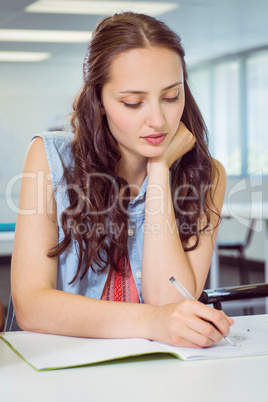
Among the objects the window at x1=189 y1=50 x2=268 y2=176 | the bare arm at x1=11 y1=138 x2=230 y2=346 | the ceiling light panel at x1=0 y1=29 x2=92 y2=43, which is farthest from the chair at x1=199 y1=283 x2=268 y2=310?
the window at x1=189 y1=50 x2=268 y2=176

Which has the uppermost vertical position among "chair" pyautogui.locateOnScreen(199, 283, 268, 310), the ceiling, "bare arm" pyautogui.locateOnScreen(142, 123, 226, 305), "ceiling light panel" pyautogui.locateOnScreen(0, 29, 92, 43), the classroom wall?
the ceiling

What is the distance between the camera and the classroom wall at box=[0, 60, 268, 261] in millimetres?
5371

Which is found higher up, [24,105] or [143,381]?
[24,105]

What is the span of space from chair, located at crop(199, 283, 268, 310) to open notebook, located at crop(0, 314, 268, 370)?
23 centimetres

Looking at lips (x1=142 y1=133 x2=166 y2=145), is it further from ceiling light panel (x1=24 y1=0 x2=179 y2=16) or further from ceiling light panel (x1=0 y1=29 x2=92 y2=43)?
ceiling light panel (x1=0 y1=29 x2=92 y2=43)

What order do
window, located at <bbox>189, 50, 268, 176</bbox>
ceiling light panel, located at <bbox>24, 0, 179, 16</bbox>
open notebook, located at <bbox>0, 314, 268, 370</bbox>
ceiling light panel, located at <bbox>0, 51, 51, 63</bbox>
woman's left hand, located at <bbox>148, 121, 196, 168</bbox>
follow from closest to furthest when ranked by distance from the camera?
open notebook, located at <bbox>0, 314, 268, 370</bbox> → woman's left hand, located at <bbox>148, 121, 196, 168</bbox> → ceiling light panel, located at <bbox>24, 0, 179, 16</bbox> → ceiling light panel, located at <bbox>0, 51, 51, 63</bbox> → window, located at <bbox>189, 50, 268, 176</bbox>

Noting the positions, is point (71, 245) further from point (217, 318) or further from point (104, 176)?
point (217, 318)

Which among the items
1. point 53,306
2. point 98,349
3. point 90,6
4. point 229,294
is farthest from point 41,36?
point 98,349

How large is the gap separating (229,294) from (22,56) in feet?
15.1

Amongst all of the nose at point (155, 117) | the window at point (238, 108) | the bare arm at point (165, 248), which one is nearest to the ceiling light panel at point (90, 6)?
the window at point (238, 108)

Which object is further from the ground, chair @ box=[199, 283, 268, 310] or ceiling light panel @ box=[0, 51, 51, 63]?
ceiling light panel @ box=[0, 51, 51, 63]

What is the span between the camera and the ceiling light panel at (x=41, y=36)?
5.39 m

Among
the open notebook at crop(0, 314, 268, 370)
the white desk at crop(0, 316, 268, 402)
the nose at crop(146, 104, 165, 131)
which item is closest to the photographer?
the white desk at crop(0, 316, 268, 402)

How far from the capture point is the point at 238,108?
666cm
